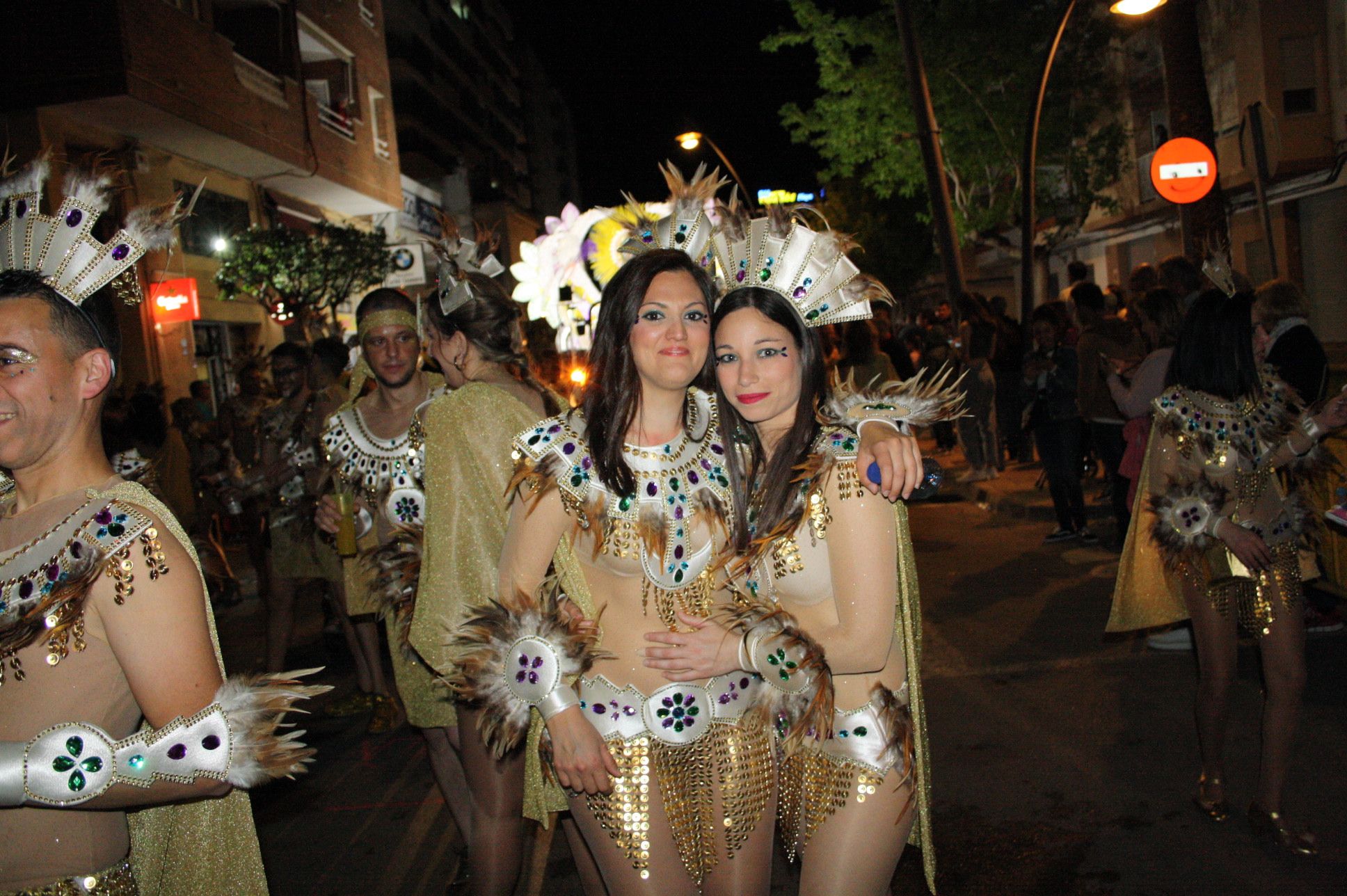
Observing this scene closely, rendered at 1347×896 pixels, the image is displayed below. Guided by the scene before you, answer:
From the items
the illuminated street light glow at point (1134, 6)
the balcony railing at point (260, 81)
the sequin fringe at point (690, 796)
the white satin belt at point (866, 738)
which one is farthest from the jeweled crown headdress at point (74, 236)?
the balcony railing at point (260, 81)

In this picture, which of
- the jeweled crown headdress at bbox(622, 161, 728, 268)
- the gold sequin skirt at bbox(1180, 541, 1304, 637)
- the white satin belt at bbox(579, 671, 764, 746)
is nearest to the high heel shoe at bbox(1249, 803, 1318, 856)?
the gold sequin skirt at bbox(1180, 541, 1304, 637)

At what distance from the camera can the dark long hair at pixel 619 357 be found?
281 centimetres

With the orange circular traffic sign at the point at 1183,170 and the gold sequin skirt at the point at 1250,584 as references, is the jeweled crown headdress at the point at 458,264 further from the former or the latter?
the orange circular traffic sign at the point at 1183,170

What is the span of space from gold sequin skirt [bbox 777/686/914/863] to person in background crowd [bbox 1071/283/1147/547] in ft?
19.8

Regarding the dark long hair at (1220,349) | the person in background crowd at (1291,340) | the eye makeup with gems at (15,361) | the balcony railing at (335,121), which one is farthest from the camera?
the balcony railing at (335,121)

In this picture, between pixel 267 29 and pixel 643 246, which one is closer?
pixel 643 246

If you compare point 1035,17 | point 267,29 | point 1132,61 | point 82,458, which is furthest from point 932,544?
point 1132,61

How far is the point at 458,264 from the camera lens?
4047mm

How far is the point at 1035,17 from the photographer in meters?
21.3

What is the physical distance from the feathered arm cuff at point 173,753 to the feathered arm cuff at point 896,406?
4.78ft

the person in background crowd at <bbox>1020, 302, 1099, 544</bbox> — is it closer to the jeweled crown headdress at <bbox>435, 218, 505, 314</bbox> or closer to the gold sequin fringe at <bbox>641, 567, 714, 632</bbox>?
the jeweled crown headdress at <bbox>435, 218, 505, 314</bbox>

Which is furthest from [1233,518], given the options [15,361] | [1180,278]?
[15,361]

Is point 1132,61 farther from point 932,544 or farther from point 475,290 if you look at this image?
point 475,290

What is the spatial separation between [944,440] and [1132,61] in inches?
631
